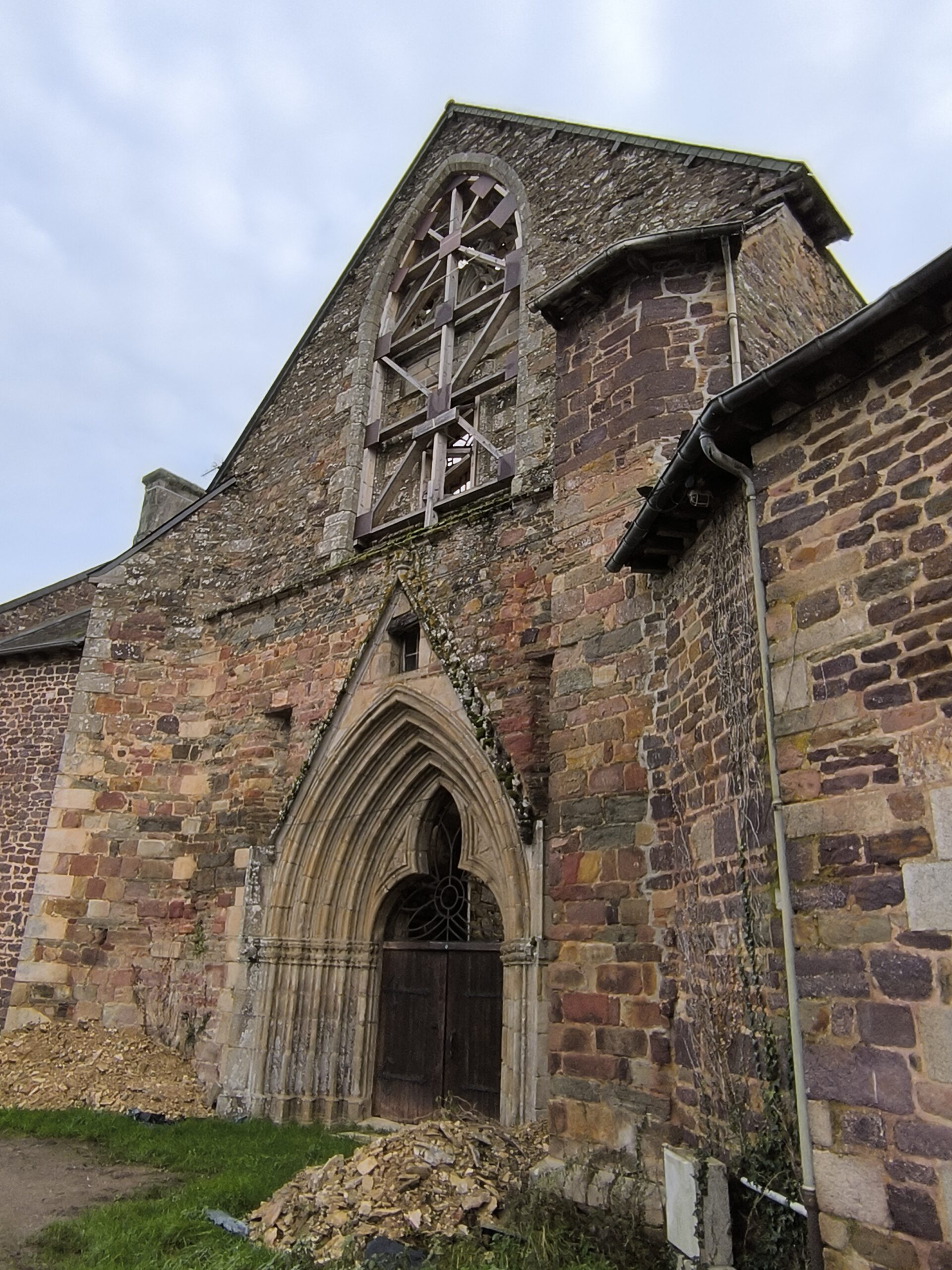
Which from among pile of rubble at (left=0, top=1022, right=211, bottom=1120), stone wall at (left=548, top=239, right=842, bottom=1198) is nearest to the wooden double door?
pile of rubble at (left=0, top=1022, right=211, bottom=1120)

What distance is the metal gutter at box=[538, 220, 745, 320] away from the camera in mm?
6434

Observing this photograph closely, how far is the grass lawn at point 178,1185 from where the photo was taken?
4555mm

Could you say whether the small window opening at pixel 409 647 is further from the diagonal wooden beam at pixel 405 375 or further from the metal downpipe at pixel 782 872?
the metal downpipe at pixel 782 872

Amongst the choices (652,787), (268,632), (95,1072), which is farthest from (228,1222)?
(268,632)

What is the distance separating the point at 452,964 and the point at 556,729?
2.71 metres

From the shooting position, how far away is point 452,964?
7.75 metres

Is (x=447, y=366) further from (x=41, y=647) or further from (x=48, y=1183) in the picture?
(x=48, y=1183)

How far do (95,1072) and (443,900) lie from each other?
3463 millimetres

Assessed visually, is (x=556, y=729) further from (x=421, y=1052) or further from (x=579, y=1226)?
(x=421, y=1052)

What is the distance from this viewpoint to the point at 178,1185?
5.95 meters

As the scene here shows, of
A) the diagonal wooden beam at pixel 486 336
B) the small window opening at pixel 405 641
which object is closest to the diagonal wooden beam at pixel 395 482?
the diagonal wooden beam at pixel 486 336

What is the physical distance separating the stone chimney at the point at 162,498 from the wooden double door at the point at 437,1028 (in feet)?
28.5

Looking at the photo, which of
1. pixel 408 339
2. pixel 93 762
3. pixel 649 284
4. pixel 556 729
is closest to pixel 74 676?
pixel 93 762

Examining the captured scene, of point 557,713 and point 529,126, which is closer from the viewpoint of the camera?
point 557,713
